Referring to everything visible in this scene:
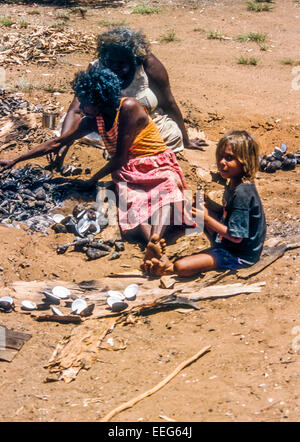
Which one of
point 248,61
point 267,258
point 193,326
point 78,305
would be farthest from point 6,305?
point 248,61

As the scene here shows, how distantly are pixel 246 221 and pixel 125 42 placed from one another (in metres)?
1.88

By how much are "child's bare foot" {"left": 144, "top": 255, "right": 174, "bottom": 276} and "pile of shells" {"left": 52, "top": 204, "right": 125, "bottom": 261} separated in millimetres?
436

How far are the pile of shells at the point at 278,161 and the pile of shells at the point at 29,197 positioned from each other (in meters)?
2.00

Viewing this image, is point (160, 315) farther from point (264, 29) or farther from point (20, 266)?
point (264, 29)

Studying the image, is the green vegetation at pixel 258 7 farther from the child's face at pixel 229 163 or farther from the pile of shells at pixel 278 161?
the child's face at pixel 229 163

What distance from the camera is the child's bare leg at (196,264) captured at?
350 centimetres

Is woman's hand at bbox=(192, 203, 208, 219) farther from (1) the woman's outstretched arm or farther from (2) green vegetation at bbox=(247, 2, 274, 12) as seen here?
(2) green vegetation at bbox=(247, 2, 274, 12)

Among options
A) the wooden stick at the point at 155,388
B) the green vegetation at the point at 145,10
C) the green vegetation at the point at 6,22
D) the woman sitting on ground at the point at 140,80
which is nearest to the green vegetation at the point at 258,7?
the green vegetation at the point at 145,10

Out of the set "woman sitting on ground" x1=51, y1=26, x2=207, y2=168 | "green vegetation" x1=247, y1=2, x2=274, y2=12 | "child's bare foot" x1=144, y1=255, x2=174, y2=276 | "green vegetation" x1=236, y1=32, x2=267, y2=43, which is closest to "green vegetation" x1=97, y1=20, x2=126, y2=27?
"green vegetation" x1=236, y1=32, x2=267, y2=43

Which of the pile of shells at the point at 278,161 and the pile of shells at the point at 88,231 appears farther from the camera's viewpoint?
the pile of shells at the point at 278,161

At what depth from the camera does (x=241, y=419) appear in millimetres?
2279

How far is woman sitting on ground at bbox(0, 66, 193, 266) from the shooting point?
12.8ft

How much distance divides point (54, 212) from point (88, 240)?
0.53 meters
